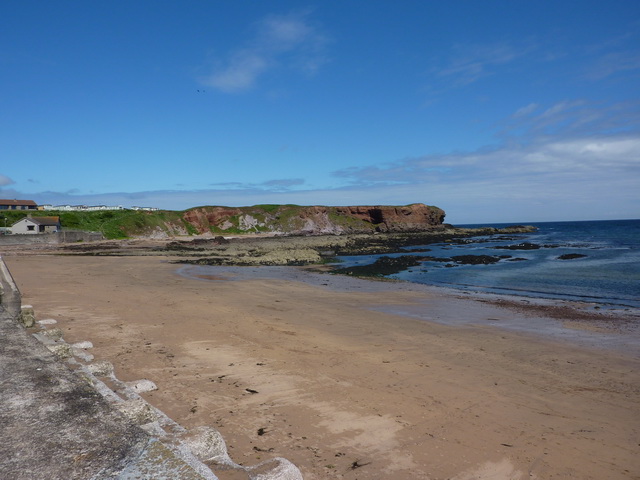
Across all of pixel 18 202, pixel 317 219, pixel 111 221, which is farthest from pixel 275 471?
pixel 18 202

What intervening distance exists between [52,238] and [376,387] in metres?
59.6

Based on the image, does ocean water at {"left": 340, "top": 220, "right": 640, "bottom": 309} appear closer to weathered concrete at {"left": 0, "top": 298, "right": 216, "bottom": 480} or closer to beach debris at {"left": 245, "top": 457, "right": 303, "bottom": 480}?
beach debris at {"left": 245, "top": 457, "right": 303, "bottom": 480}

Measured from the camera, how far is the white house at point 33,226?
186 feet

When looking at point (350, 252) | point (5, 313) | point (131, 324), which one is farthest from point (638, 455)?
point (350, 252)

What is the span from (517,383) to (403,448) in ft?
13.1

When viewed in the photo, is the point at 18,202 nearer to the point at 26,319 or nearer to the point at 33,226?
the point at 33,226

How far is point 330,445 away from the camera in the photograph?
16.7 feet

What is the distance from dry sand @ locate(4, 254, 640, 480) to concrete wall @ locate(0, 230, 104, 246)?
4406 cm

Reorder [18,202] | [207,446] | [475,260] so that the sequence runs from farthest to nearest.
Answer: [18,202] < [475,260] < [207,446]

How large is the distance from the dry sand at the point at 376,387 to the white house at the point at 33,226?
5279 cm

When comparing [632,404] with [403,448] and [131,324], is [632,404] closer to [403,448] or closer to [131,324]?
[403,448]

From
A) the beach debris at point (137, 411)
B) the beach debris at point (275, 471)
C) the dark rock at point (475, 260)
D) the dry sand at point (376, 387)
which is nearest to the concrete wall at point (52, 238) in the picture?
the dry sand at point (376, 387)

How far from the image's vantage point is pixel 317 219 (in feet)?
334

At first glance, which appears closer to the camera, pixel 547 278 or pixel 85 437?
pixel 85 437
